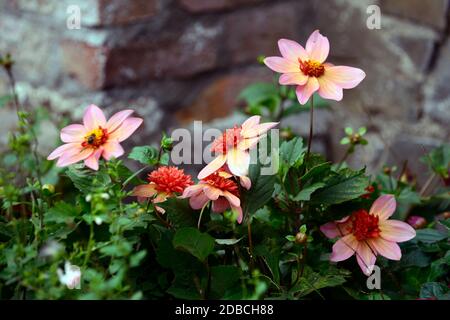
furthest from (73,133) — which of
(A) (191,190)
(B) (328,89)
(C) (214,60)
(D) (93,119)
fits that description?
(C) (214,60)

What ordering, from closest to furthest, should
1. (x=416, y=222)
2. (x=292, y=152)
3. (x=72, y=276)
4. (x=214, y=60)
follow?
1. (x=72, y=276)
2. (x=292, y=152)
3. (x=416, y=222)
4. (x=214, y=60)

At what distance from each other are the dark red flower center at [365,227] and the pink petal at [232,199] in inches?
4.7

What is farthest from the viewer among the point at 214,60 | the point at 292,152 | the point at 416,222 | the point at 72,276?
the point at 214,60

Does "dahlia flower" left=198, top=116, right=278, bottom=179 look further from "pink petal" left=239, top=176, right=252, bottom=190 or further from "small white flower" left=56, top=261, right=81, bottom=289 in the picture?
"small white flower" left=56, top=261, right=81, bottom=289

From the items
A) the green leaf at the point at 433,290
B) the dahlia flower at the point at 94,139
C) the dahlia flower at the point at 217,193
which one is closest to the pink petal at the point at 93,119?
the dahlia flower at the point at 94,139

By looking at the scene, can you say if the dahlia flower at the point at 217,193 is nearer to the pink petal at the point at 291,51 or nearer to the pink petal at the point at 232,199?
the pink petal at the point at 232,199

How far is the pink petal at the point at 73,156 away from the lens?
547mm

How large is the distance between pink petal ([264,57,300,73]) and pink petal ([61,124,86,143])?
0.58 feet

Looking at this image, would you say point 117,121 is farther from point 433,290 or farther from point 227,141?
point 433,290

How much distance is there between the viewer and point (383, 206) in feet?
2.04

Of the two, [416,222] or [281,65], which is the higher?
[281,65]

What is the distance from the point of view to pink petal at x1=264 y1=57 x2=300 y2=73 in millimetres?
598

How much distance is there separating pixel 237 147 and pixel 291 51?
0.41 ft

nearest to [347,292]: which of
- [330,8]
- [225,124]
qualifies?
[225,124]
